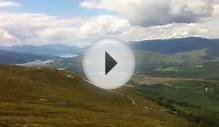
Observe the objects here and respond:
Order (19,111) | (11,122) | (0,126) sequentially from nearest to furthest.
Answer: (0,126) → (11,122) → (19,111)

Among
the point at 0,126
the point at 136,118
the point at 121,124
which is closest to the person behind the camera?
the point at 0,126

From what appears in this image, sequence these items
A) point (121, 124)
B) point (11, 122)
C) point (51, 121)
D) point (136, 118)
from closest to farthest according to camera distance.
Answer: point (11, 122) → point (51, 121) → point (121, 124) → point (136, 118)

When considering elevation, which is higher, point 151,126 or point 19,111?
point 19,111

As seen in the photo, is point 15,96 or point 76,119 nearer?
point 76,119

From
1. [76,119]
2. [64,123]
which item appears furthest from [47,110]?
[64,123]

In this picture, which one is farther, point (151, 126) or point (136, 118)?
point (136, 118)

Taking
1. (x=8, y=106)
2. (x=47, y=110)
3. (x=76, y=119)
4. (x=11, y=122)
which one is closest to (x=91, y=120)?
(x=76, y=119)

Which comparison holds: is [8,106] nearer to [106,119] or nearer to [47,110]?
[47,110]

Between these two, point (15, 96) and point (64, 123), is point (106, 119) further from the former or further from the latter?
point (15, 96)

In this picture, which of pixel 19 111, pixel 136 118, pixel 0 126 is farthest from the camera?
pixel 136 118

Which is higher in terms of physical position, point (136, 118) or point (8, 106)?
point (8, 106)
